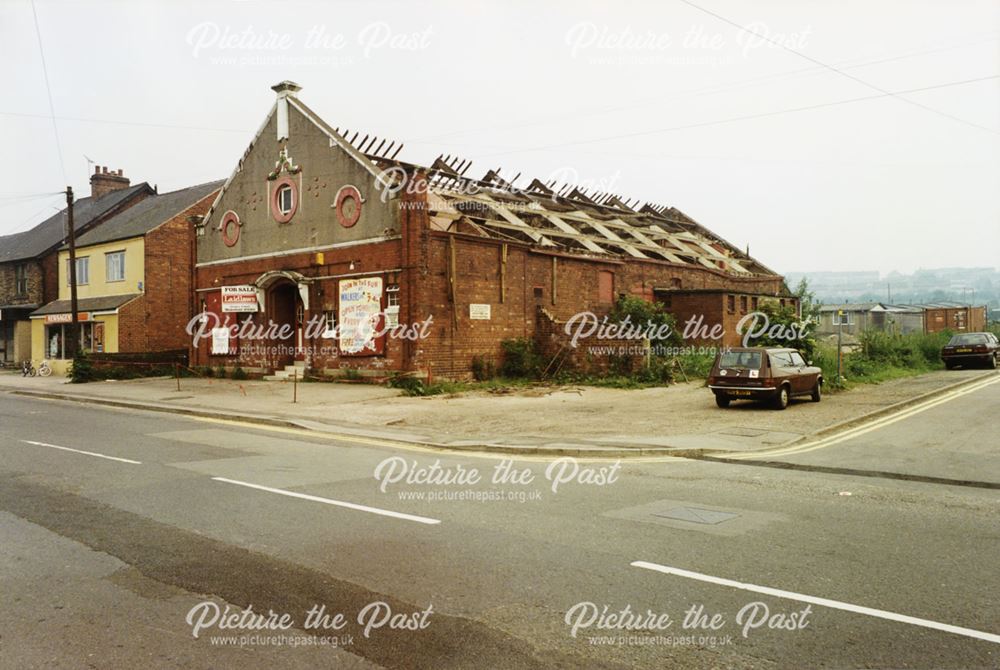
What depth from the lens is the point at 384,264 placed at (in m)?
25.5

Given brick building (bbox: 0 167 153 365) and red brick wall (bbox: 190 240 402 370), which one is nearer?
red brick wall (bbox: 190 240 402 370)

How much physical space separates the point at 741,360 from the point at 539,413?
5378 mm

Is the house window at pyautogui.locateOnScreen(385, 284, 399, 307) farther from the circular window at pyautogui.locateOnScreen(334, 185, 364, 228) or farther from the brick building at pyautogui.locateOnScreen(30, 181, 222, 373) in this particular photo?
the brick building at pyautogui.locateOnScreen(30, 181, 222, 373)

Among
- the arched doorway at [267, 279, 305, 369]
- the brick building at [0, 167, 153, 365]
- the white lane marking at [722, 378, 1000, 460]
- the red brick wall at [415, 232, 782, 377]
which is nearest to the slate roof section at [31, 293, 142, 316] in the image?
the brick building at [0, 167, 153, 365]

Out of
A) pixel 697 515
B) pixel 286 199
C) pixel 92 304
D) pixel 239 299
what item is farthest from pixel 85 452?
pixel 92 304

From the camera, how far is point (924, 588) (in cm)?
534

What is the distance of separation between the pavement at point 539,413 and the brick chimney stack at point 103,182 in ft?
85.8

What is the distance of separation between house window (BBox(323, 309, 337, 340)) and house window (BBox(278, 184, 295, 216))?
15.9 ft

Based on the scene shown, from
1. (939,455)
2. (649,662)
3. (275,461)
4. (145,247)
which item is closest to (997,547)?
(649,662)

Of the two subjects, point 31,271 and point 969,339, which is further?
point 31,271

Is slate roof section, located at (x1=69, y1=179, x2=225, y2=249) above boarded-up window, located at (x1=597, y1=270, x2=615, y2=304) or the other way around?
above

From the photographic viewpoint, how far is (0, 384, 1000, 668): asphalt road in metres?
4.37

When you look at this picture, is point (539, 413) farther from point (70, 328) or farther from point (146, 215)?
point (146, 215)

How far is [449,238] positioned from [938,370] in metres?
24.8
